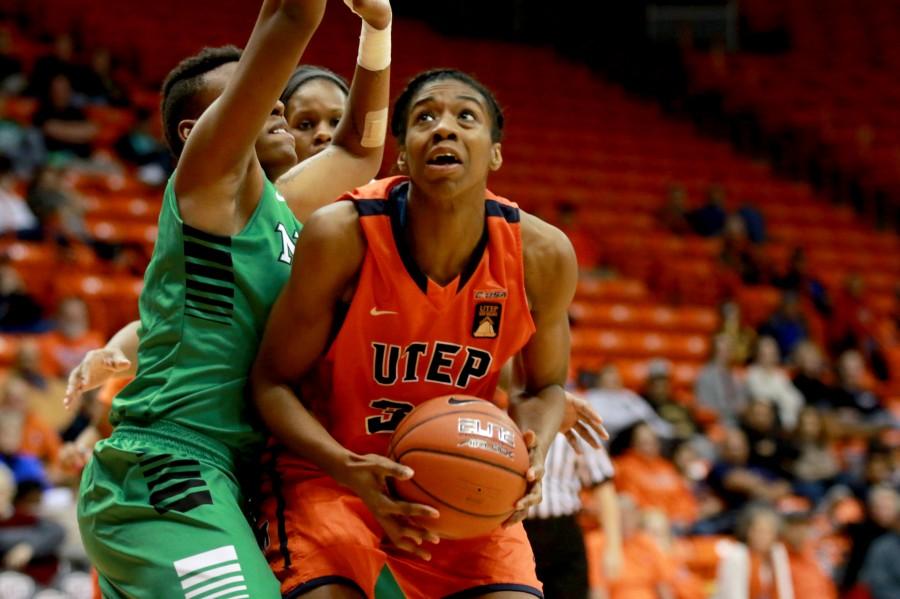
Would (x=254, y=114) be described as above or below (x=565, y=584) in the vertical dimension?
above

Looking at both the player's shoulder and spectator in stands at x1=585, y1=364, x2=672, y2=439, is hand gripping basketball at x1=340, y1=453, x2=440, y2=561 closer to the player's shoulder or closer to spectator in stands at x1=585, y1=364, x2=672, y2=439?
the player's shoulder

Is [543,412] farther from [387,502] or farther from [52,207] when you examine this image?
[52,207]

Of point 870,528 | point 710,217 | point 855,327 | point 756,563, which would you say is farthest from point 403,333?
point 710,217

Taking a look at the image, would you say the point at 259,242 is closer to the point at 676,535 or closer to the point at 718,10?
the point at 676,535

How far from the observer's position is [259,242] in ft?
10.2

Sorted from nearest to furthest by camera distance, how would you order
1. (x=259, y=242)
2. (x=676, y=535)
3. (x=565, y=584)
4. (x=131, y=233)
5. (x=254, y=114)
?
(x=254, y=114)
(x=259, y=242)
(x=565, y=584)
(x=676, y=535)
(x=131, y=233)

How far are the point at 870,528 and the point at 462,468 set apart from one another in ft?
23.7

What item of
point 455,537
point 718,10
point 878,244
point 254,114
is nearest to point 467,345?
point 455,537

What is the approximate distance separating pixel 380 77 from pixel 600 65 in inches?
636

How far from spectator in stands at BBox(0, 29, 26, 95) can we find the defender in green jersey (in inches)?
367

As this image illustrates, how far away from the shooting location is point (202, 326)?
2.99m

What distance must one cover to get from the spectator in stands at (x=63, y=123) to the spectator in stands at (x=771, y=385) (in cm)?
676

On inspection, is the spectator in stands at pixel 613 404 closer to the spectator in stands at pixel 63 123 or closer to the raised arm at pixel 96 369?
the raised arm at pixel 96 369

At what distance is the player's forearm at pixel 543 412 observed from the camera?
3.28 m
